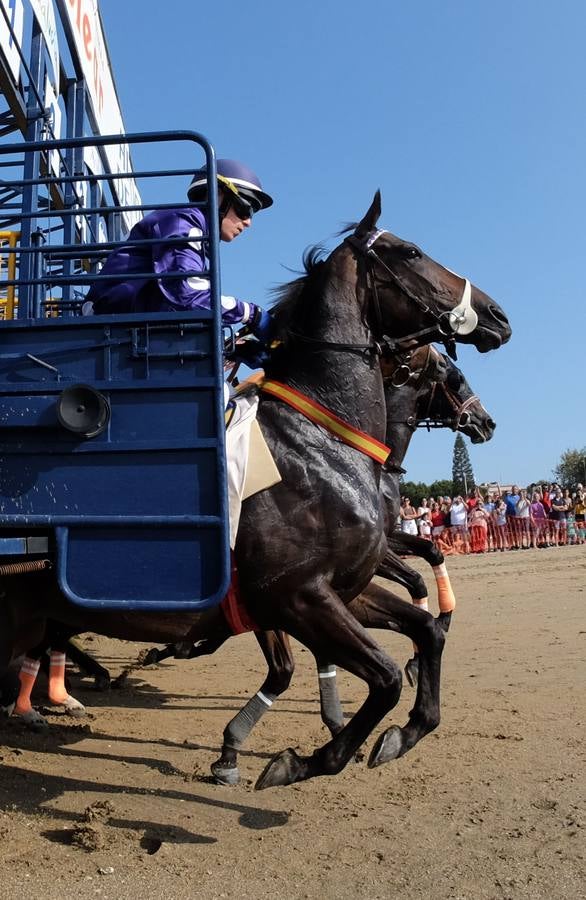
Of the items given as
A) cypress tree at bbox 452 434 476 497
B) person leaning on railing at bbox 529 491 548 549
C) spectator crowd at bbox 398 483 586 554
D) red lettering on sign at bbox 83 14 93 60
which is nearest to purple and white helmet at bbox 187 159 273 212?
red lettering on sign at bbox 83 14 93 60

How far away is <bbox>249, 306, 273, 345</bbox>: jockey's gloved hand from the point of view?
4.58 meters

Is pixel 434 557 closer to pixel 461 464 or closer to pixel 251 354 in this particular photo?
pixel 251 354

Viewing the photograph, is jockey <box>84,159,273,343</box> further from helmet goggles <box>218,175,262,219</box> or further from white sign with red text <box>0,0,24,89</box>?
white sign with red text <box>0,0,24,89</box>

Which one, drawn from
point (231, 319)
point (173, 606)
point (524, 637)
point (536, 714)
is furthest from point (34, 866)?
point (524, 637)

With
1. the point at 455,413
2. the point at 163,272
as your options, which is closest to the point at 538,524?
the point at 455,413

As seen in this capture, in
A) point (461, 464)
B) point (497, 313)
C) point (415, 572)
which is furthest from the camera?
point (461, 464)

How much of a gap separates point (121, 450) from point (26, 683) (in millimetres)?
3738

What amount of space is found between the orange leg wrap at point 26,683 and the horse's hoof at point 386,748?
3528 millimetres

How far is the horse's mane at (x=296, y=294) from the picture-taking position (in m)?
4.67

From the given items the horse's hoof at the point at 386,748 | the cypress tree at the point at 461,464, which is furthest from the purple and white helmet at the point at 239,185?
the cypress tree at the point at 461,464

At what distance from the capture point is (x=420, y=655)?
4.96 m

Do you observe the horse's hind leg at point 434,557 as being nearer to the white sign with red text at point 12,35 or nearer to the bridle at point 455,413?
the bridle at point 455,413

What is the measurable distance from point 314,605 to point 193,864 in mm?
1307

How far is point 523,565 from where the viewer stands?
1917 centimetres
